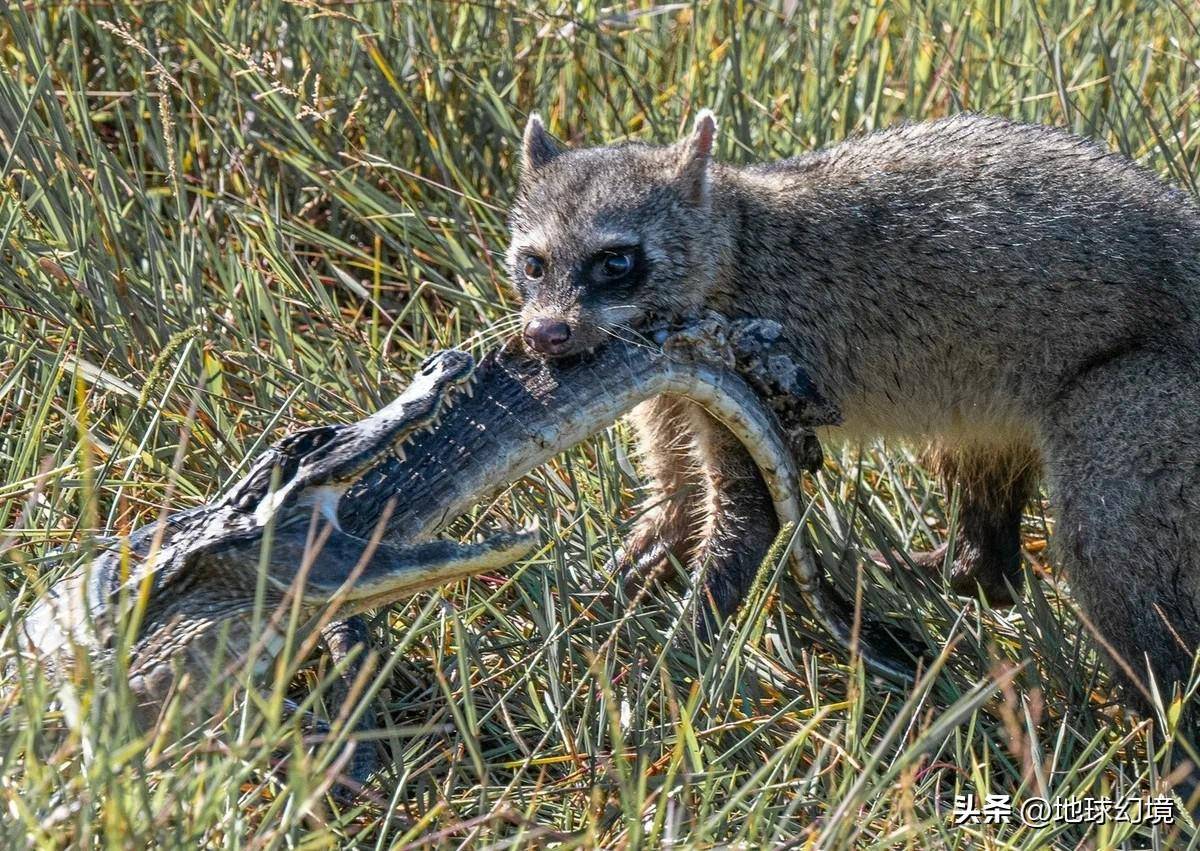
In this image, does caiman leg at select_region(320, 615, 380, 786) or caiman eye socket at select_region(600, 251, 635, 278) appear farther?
caiman eye socket at select_region(600, 251, 635, 278)

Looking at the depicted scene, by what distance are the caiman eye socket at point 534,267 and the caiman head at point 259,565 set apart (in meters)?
1.46

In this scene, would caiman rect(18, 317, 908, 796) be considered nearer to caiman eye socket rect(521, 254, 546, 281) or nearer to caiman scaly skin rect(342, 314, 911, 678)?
caiman scaly skin rect(342, 314, 911, 678)

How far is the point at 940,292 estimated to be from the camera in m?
4.86

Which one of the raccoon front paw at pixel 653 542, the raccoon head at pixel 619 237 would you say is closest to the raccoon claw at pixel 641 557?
the raccoon front paw at pixel 653 542

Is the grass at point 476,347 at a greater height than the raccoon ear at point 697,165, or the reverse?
the raccoon ear at point 697,165

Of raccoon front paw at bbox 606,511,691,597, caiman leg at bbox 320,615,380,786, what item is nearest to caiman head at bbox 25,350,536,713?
caiman leg at bbox 320,615,380,786

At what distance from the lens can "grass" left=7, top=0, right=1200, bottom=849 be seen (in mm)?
3189

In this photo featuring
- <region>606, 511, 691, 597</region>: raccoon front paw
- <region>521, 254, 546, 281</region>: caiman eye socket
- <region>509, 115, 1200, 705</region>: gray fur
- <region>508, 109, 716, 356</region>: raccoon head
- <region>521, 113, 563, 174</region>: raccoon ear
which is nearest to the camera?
<region>509, 115, 1200, 705</region>: gray fur

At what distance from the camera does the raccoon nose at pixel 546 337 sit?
4.08 metres

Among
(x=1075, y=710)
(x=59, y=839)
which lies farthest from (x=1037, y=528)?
(x=59, y=839)

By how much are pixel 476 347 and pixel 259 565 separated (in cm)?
262

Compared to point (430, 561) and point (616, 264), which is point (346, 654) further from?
point (616, 264)

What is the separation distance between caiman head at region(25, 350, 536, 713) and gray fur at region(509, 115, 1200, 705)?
1274 millimetres

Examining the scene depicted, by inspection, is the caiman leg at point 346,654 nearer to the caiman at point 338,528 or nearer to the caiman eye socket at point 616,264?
the caiman at point 338,528
